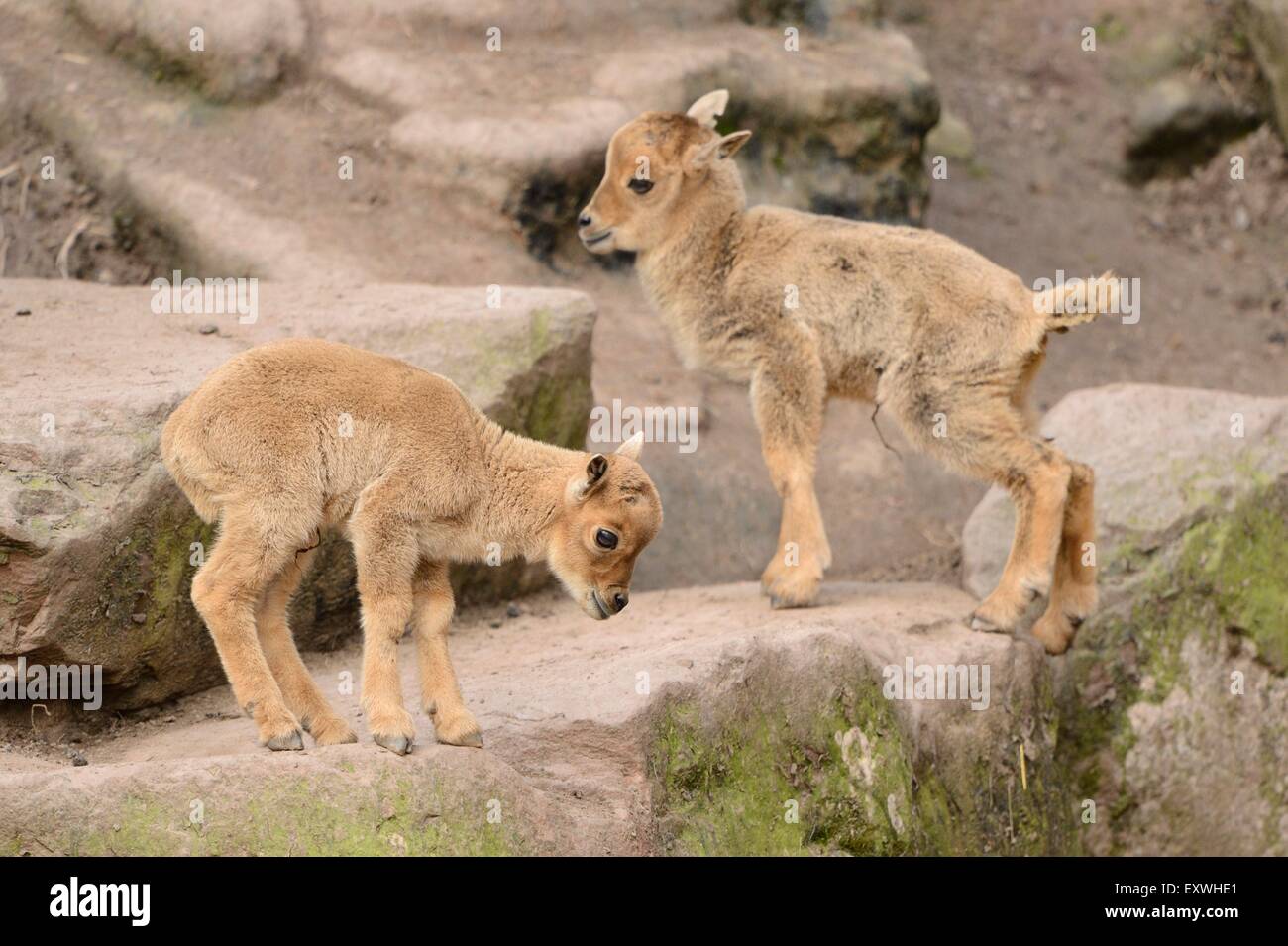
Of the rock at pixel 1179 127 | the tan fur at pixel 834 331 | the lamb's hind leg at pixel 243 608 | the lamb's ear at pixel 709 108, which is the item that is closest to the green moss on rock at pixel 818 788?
the tan fur at pixel 834 331

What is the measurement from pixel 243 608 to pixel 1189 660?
6.27 metres

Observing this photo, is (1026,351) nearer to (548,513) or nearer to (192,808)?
(548,513)

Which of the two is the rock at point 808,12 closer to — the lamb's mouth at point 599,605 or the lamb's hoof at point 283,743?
the lamb's mouth at point 599,605

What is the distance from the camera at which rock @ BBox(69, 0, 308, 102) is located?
14.3 metres

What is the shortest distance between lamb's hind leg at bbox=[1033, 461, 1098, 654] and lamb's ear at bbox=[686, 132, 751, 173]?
10.3 feet

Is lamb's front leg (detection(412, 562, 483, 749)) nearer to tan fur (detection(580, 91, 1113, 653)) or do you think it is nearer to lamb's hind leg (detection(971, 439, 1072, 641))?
tan fur (detection(580, 91, 1113, 653))

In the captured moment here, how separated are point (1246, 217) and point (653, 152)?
35.0ft

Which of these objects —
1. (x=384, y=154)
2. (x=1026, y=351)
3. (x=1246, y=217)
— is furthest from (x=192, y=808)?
(x=1246, y=217)

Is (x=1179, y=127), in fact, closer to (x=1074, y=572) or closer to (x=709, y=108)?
(x=709, y=108)

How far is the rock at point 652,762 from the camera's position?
20.3ft

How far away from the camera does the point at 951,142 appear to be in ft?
62.5

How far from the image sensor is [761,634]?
326 inches

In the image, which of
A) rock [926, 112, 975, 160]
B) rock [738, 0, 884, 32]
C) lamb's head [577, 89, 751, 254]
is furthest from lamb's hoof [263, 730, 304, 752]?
rock [926, 112, 975, 160]

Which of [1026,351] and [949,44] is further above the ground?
[949,44]
